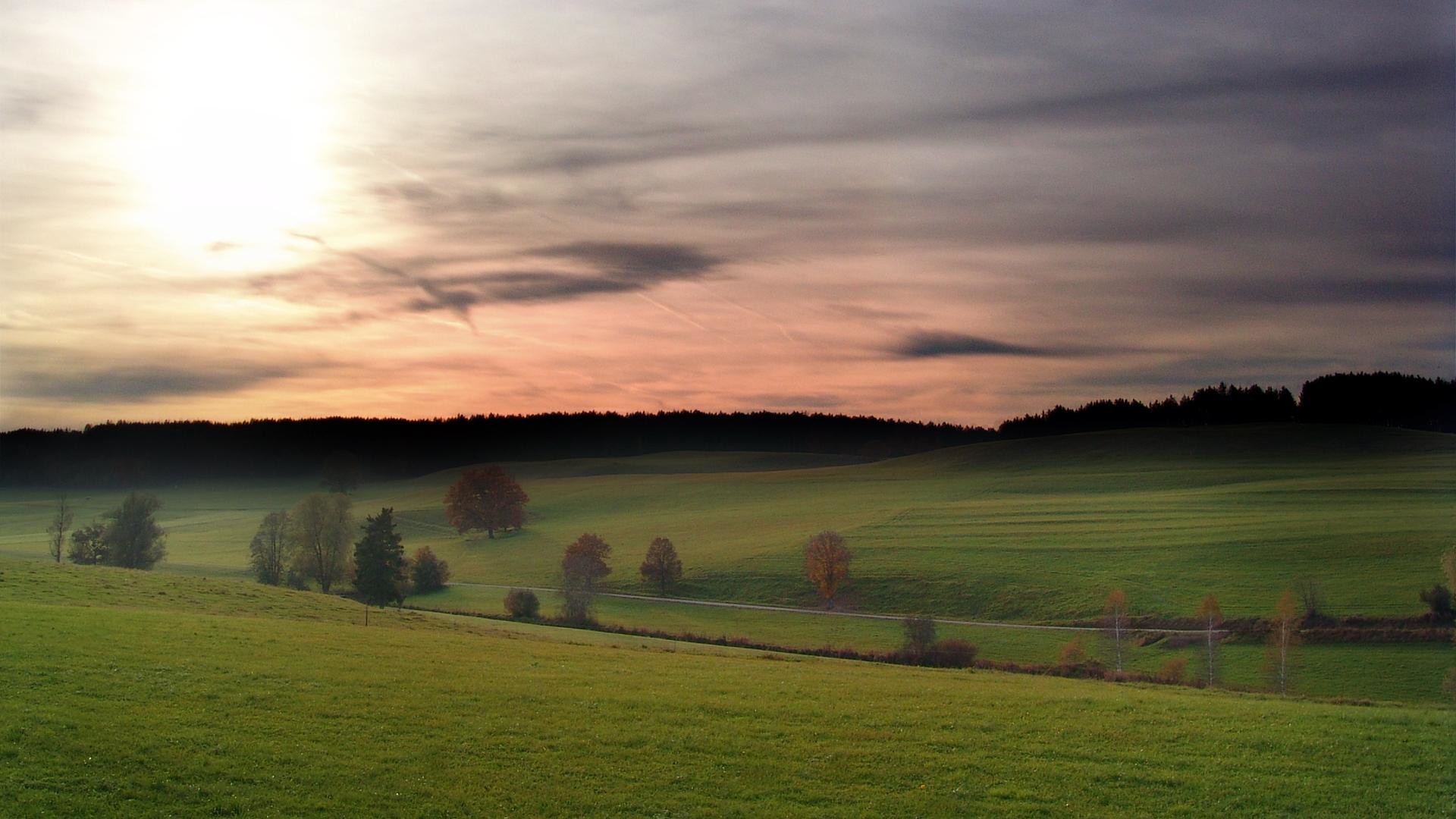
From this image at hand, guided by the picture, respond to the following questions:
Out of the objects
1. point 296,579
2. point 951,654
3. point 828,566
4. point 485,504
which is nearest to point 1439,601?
point 951,654

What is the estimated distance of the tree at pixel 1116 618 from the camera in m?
64.9

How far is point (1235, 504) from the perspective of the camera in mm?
101062

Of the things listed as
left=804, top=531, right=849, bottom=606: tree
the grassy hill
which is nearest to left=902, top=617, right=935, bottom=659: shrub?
the grassy hill

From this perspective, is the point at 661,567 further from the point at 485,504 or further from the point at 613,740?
the point at 613,740

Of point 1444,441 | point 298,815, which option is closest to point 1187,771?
point 298,815

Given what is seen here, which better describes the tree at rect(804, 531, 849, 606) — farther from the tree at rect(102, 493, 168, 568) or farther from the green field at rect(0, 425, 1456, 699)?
the tree at rect(102, 493, 168, 568)

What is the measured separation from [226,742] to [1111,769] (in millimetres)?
20920

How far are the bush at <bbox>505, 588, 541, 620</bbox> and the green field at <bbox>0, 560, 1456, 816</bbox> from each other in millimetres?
41968

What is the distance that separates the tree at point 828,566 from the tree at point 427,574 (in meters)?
37.0

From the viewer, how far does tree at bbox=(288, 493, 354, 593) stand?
88.3 meters

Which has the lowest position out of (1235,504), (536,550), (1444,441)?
(536,550)

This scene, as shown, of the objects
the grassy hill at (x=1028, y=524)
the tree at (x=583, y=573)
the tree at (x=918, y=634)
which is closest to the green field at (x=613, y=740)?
the tree at (x=918, y=634)

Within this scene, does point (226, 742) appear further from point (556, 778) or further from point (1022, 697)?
point (1022, 697)

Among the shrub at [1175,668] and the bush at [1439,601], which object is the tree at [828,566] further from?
the bush at [1439,601]
